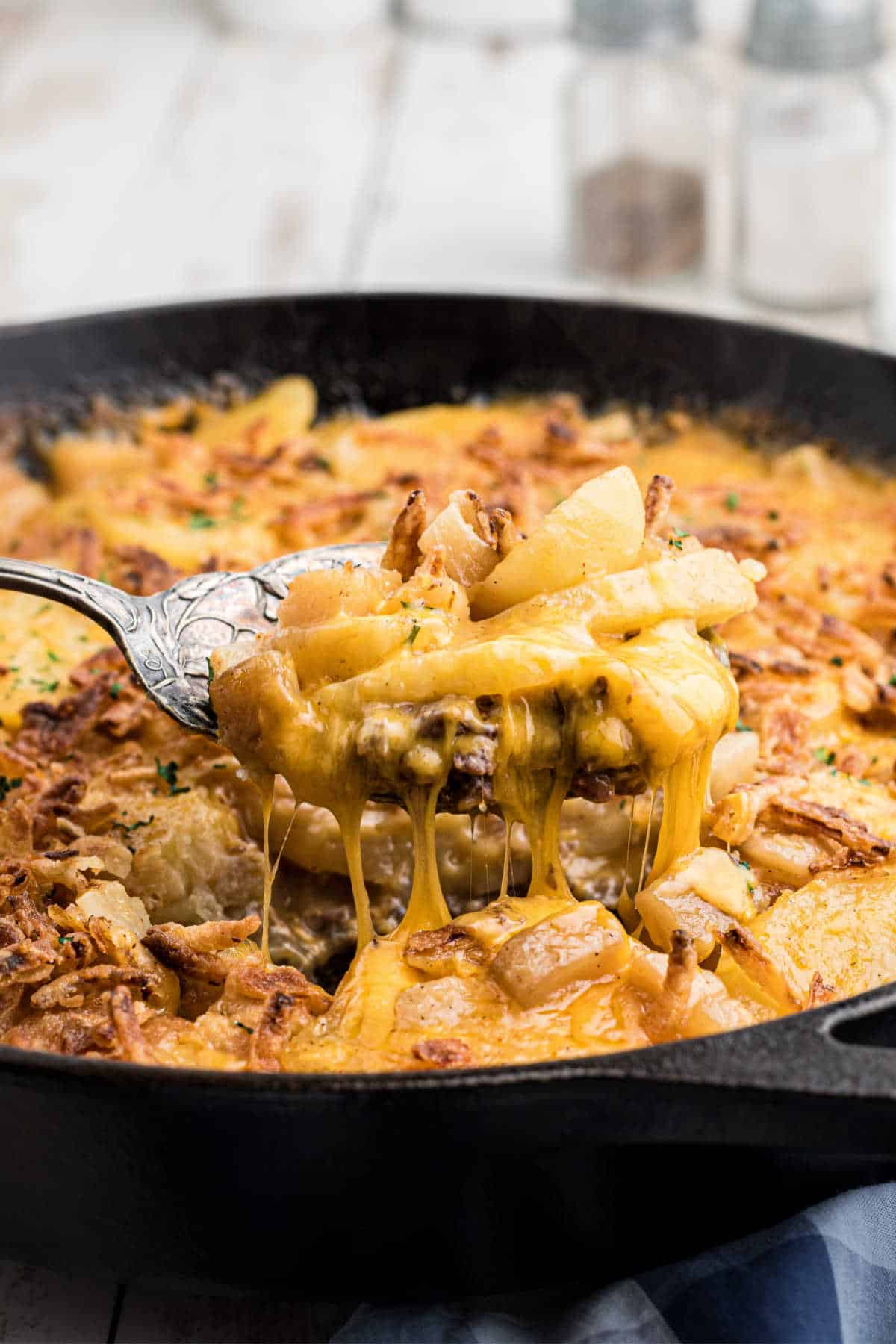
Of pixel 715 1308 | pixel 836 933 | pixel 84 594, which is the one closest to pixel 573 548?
pixel 836 933

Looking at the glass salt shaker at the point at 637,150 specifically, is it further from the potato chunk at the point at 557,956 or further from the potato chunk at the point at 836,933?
the potato chunk at the point at 557,956

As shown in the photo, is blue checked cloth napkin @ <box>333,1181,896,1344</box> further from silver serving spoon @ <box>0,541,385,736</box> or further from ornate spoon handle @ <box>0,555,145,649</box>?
ornate spoon handle @ <box>0,555,145,649</box>

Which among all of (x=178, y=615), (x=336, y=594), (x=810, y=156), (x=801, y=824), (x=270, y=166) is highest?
(x=336, y=594)

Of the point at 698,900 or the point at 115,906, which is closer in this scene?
the point at 698,900

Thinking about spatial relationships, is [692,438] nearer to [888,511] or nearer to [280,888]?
[888,511]

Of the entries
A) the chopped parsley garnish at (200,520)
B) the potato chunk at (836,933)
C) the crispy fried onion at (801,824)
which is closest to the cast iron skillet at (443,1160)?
the potato chunk at (836,933)

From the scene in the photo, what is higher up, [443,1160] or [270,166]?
[443,1160]

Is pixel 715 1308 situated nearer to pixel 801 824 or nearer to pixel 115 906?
pixel 801 824

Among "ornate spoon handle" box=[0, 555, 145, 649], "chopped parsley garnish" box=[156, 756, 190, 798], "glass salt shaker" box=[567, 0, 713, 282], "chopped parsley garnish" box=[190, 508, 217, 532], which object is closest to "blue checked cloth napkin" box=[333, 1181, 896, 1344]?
"chopped parsley garnish" box=[156, 756, 190, 798]
